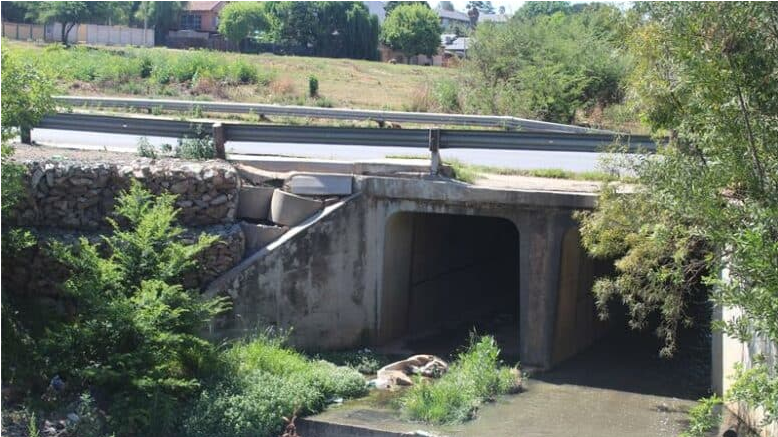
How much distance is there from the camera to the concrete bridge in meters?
17.2

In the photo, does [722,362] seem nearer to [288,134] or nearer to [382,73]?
[288,134]

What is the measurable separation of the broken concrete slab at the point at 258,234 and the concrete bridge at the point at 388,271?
0.59ft

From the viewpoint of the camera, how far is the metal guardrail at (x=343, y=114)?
2500 cm

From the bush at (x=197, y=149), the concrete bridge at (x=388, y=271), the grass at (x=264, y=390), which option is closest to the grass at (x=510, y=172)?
the concrete bridge at (x=388, y=271)

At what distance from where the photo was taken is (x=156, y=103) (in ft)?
89.6

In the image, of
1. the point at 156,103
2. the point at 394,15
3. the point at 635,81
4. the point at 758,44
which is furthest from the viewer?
the point at 394,15

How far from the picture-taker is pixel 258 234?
17766 millimetres

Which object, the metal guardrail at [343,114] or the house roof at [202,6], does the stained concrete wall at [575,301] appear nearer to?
the metal guardrail at [343,114]

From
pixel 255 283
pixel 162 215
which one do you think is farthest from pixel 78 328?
pixel 255 283

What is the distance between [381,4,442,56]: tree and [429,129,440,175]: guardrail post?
57912 millimetres

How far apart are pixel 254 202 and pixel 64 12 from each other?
42.2m

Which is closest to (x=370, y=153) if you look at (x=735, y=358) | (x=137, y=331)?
(x=137, y=331)

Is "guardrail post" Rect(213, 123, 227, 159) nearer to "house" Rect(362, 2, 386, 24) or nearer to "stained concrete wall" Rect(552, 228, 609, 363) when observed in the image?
"stained concrete wall" Rect(552, 228, 609, 363)

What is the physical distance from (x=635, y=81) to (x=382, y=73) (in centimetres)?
4093
